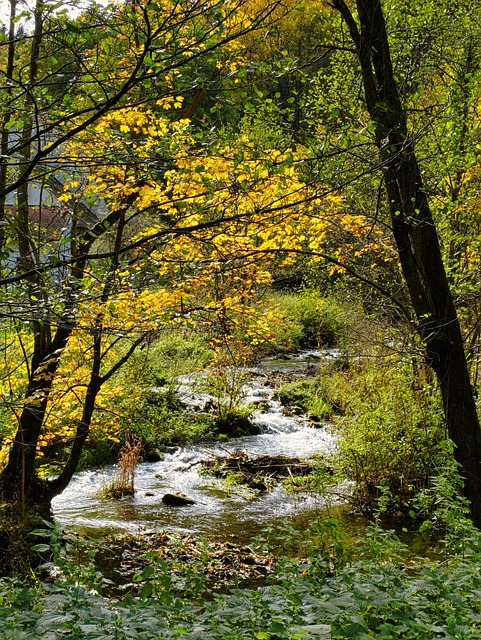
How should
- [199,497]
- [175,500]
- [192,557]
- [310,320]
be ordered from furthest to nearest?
[310,320] < [199,497] < [175,500] < [192,557]

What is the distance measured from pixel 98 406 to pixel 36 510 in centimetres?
126

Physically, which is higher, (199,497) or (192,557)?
(199,497)

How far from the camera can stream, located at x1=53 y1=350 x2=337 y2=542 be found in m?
7.03

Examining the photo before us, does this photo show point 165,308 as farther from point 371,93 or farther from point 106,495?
point 106,495

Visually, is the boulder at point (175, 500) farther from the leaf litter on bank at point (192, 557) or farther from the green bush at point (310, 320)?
the green bush at point (310, 320)

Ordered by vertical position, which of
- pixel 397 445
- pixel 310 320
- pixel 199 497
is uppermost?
pixel 310 320

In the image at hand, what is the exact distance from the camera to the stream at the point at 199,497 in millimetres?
7033

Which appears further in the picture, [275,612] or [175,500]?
[175,500]

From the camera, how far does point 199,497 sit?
26.8ft

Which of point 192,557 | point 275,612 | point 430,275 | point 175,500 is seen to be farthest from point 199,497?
point 275,612

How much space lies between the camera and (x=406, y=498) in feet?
23.2

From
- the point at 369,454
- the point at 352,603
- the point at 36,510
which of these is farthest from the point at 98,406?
the point at 352,603

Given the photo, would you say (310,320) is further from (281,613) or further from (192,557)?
(281,613)

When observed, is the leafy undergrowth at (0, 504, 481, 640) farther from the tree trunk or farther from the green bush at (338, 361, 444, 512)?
the green bush at (338, 361, 444, 512)
